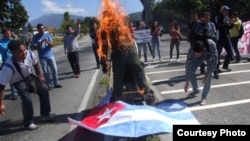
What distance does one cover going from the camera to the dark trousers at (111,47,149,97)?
22.1 feet

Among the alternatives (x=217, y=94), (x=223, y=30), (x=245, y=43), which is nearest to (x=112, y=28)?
(x=217, y=94)

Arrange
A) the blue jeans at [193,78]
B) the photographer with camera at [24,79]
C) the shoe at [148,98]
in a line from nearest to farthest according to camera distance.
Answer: the photographer with camera at [24,79] → the shoe at [148,98] → the blue jeans at [193,78]

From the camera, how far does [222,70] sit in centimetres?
1096

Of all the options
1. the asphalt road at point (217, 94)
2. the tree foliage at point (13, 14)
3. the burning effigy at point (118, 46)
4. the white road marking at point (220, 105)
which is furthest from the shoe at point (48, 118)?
the tree foliage at point (13, 14)

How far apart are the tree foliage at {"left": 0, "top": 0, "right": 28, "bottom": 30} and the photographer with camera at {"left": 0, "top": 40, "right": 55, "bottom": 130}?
215 ft

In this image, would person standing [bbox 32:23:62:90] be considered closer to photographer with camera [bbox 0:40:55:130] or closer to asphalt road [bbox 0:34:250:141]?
asphalt road [bbox 0:34:250:141]

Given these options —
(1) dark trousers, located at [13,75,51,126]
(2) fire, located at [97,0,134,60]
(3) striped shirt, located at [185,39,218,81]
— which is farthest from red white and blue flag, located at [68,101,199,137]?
(3) striped shirt, located at [185,39,218,81]

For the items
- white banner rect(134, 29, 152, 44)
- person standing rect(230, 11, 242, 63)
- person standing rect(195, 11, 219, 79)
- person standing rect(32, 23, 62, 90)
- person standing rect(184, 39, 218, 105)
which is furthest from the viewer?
white banner rect(134, 29, 152, 44)

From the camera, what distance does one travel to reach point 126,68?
6.92 m

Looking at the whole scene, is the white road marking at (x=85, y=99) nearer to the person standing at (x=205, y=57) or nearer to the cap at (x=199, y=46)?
the person standing at (x=205, y=57)

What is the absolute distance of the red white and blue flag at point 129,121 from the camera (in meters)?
4.86

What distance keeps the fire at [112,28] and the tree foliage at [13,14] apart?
66.1 m

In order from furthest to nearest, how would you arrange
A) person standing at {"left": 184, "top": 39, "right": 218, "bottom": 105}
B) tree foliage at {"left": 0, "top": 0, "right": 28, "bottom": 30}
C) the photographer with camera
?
tree foliage at {"left": 0, "top": 0, "right": 28, "bottom": 30}, person standing at {"left": 184, "top": 39, "right": 218, "bottom": 105}, the photographer with camera

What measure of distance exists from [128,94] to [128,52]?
3.06ft
